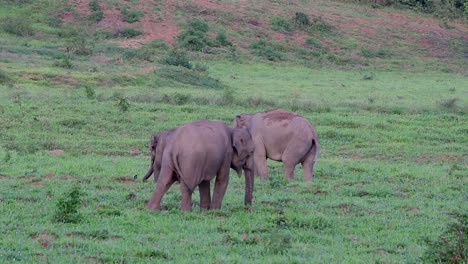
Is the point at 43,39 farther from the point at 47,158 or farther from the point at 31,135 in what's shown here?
the point at 47,158

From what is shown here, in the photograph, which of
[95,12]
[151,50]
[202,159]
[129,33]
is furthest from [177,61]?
[202,159]

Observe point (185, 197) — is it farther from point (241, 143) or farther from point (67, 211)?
point (67, 211)

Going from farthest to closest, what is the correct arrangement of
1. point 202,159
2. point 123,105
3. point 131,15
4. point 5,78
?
point 131,15 < point 5,78 < point 123,105 < point 202,159

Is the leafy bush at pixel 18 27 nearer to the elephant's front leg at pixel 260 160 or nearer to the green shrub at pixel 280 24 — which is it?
the green shrub at pixel 280 24

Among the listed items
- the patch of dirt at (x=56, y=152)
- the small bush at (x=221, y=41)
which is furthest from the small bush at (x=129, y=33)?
the patch of dirt at (x=56, y=152)

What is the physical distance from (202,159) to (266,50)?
32.5 meters

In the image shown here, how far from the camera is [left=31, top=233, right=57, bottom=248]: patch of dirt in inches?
360

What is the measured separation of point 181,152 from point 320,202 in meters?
2.41

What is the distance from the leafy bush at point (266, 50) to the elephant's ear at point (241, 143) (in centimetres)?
3057

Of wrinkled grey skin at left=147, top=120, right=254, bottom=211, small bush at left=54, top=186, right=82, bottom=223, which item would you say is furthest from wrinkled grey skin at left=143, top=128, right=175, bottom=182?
small bush at left=54, top=186, right=82, bottom=223

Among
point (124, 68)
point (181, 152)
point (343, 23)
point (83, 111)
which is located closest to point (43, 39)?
point (124, 68)

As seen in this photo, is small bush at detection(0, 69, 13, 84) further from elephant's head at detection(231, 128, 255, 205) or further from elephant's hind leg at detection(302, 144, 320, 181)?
elephant's head at detection(231, 128, 255, 205)

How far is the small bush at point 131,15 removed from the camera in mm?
45781

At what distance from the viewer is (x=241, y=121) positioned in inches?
586
